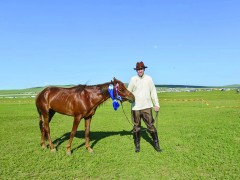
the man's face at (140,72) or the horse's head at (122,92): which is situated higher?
the man's face at (140,72)

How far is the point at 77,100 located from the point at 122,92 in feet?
5.52

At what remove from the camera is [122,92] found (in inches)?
392

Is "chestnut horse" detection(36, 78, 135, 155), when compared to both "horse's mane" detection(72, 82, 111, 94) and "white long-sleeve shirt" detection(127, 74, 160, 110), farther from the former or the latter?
"white long-sleeve shirt" detection(127, 74, 160, 110)

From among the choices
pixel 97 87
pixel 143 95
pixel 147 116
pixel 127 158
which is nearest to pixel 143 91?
pixel 143 95

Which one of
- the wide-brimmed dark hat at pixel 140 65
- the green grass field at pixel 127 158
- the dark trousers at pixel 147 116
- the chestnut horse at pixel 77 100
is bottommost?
the green grass field at pixel 127 158

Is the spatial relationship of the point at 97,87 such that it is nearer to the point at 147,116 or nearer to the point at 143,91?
the point at 143,91

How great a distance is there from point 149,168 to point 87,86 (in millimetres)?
3989

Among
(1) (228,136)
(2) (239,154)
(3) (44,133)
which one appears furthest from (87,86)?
(1) (228,136)

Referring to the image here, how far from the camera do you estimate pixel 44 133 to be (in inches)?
444

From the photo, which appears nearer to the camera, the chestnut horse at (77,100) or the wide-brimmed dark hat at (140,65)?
the wide-brimmed dark hat at (140,65)

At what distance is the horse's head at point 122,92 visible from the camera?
9.88 m

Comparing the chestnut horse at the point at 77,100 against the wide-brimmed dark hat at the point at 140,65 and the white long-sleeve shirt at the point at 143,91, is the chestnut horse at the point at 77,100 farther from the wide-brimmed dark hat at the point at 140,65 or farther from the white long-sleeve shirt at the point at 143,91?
the wide-brimmed dark hat at the point at 140,65

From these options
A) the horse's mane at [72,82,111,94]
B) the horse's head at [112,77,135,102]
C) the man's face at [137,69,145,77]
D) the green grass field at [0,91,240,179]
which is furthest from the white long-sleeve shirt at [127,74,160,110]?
the green grass field at [0,91,240,179]

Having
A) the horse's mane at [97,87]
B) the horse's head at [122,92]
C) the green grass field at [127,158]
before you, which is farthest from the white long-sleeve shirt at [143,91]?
the green grass field at [127,158]
